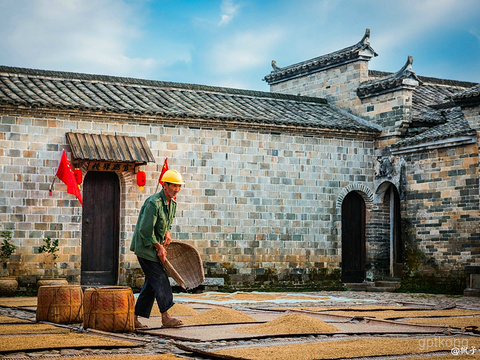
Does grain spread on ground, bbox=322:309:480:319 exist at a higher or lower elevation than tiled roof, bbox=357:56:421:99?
lower

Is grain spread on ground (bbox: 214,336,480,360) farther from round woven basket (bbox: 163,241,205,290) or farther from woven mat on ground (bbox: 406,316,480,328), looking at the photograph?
round woven basket (bbox: 163,241,205,290)

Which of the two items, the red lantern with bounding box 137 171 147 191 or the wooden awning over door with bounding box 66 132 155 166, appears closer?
the wooden awning over door with bounding box 66 132 155 166


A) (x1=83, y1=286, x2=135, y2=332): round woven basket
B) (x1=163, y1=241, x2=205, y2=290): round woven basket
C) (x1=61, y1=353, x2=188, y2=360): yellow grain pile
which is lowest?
(x1=61, y1=353, x2=188, y2=360): yellow grain pile

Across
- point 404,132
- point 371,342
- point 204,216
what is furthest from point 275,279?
point 371,342

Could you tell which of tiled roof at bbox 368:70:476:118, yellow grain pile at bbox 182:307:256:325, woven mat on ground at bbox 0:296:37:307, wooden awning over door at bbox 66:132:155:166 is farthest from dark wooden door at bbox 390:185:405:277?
yellow grain pile at bbox 182:307:256:325

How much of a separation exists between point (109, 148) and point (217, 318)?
7353 mm

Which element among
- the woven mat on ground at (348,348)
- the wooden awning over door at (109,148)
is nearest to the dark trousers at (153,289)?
the woven mat on ground at (348,348)

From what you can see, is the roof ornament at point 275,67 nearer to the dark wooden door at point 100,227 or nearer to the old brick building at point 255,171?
the old brick building at point 255,171

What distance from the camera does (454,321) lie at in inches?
378

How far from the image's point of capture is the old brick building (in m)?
15.5

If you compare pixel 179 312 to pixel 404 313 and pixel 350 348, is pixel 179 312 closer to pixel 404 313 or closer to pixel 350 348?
pixel 404 313

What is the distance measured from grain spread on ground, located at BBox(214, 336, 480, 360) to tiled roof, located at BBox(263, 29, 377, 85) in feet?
42.7

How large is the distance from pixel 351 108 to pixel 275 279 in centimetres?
516

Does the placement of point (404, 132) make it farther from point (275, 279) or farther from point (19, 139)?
point (19, 139)
